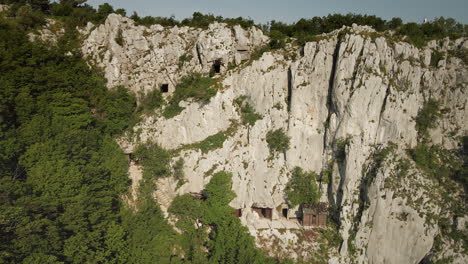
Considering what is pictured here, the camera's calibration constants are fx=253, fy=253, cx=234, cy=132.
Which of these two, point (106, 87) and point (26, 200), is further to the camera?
point (106, 87)

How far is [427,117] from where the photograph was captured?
1287 inches

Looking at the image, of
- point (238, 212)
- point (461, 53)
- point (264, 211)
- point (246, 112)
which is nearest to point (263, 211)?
point (264, 211)

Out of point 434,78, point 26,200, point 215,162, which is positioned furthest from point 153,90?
point 434,78

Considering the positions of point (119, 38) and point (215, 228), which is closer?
point (215, 228)

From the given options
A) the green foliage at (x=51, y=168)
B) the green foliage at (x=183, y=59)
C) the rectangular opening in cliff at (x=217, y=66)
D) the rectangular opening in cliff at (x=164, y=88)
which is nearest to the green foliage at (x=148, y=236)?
the green foliage at (x=51, y=168)

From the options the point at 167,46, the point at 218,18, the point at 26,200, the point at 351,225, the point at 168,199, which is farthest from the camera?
the point at 218,18

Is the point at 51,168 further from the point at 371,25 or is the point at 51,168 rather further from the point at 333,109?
the point at 371,25

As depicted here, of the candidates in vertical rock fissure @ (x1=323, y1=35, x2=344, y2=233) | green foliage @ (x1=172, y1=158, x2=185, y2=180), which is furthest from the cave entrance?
green foliage @ (x1=172, y1=158, x2=185, y2=180)

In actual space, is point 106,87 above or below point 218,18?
below

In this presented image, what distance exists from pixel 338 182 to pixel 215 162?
16.7 m

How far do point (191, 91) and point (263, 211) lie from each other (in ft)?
65.7

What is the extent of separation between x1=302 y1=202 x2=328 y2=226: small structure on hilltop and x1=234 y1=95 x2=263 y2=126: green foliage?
1386 centimetres

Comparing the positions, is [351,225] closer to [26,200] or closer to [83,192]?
[83,192]

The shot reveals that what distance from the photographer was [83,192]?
2741 cm
